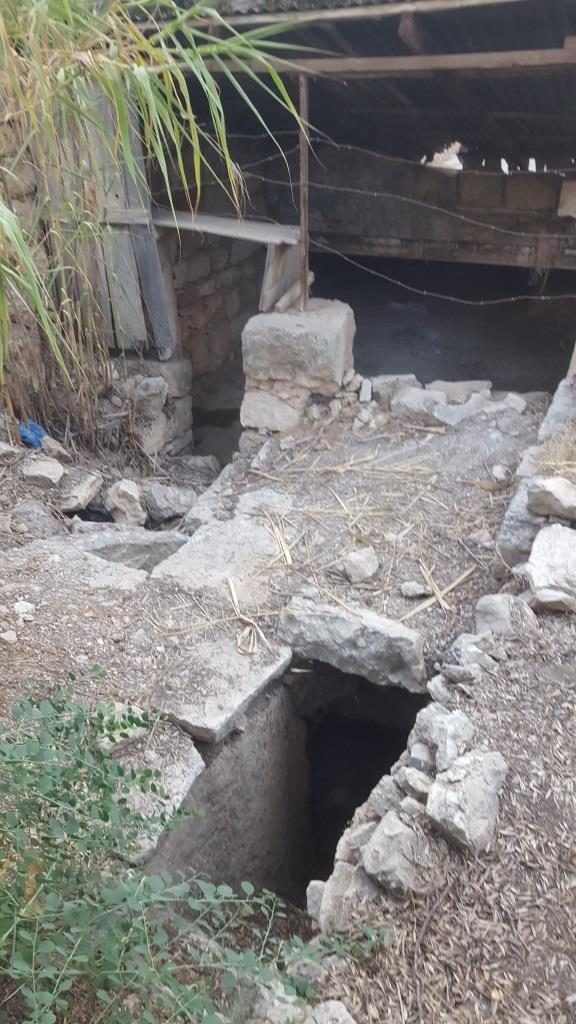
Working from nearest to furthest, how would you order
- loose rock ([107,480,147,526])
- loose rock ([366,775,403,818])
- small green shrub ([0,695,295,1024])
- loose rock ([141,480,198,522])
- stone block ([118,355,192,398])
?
small green shrub ([0,695,295,1024])
loose rock ([366,775,403,818])
loose rock ([107,480,147,526])
loose rock ([141,480,198,522])
stone block ([118,355,192,398])

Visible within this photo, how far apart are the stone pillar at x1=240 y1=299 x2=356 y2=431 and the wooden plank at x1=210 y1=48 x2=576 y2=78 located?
1.21 metres

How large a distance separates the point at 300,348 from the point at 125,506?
4.30ft

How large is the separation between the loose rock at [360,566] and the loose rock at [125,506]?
1.35 meters

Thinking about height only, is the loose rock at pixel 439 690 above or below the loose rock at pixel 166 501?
above

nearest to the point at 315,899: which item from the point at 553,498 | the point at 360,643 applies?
the point at 360,643

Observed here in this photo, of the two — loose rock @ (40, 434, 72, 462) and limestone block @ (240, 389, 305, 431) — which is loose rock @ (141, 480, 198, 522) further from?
limestone block @ (240, 389, 305, 431)

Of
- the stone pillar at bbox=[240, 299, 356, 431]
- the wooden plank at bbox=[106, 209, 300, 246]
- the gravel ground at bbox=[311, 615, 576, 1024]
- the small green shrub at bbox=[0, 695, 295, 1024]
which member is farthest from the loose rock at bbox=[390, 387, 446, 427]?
the small green shrub at bbox=[0, 695, 295, 1024]

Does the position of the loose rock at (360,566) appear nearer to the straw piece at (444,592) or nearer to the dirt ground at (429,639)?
the dirt ground at (429,639)

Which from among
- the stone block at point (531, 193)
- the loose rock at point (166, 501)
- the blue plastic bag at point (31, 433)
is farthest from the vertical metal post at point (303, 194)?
the stone block at point (531, 193)

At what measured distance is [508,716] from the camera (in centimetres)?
215

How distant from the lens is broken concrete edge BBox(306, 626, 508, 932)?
5.84ft

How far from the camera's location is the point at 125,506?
12.8ft

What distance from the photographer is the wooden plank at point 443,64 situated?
347 centimetres

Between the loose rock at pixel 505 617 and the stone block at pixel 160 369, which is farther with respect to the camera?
the stone block at pixel 160 369
